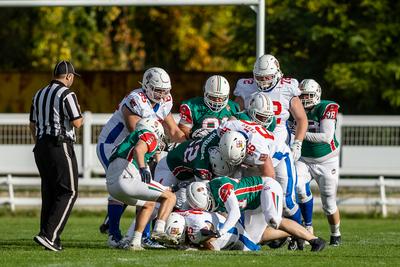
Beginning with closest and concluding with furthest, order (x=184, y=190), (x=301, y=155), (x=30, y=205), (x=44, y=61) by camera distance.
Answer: (x=184, y=190) < (x=301, y=155) < (x=30, y=205) < (x=44, y=61)

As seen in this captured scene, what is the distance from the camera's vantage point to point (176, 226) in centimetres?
1087

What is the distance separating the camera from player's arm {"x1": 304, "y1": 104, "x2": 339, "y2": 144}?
13.0 metres

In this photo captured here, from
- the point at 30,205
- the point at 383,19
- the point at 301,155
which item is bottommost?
the point at 30,205

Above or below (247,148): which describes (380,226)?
below

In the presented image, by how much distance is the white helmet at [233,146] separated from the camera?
35.2 ft

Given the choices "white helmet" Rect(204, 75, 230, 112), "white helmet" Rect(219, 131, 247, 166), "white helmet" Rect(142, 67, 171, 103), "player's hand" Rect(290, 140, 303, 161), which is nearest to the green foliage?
"player's hand" Rect(290, 140, 303, 161)

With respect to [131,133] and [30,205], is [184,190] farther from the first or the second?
[30,205]

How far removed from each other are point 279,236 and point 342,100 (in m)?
14.6

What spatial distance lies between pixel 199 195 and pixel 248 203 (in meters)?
0.47

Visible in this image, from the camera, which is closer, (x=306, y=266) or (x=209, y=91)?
(x=306, y=266)

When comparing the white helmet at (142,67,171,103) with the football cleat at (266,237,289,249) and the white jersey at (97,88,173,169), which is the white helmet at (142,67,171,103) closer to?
the white jersey at (97,88,173,169)

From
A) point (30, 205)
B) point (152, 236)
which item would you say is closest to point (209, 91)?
point (152, 236)

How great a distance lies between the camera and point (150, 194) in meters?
10.7

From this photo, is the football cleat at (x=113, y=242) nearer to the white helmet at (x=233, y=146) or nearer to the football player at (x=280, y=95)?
the white helmet at (x=233, y=146)
